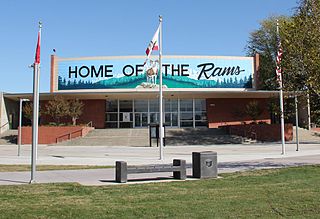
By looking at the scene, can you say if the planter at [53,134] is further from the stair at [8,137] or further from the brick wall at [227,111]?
the brick wall at [227,111]

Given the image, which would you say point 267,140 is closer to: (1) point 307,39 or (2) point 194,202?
(1) point 307,39

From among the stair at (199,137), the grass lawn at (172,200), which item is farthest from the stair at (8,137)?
the grass lawn at (172,200)

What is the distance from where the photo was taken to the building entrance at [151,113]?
50.2 meters

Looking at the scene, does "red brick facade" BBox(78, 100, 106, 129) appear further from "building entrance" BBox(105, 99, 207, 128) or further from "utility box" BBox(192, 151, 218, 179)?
"utility box" BBox(192, 151, 218, 179)

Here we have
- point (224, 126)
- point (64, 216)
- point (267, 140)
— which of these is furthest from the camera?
point (224, 126)

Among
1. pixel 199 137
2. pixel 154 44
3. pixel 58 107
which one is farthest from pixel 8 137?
pixel 154 44

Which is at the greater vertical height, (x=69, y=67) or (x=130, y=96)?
(x=69, y=67)

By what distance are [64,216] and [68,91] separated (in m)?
41.4

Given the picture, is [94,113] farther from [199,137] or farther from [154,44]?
[154,44]

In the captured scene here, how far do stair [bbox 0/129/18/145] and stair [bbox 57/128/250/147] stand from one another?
6.39 metres

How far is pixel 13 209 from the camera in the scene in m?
7.20

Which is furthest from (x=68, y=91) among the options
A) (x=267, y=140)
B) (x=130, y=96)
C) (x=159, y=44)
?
(x=159, y=44)

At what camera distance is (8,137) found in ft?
145

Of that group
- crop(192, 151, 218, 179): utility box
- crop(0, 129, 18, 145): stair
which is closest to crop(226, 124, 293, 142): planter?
crop(0, 129, 18, 145): stair
